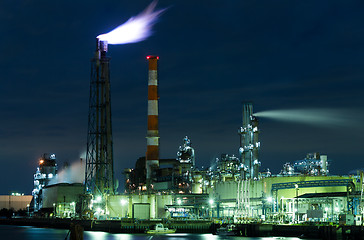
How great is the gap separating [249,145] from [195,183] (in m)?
11.9

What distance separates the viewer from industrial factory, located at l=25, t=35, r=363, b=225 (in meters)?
82.2

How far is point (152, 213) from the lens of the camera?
318ft

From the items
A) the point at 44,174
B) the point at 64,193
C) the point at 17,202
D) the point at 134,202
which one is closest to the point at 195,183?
the point at 134,202

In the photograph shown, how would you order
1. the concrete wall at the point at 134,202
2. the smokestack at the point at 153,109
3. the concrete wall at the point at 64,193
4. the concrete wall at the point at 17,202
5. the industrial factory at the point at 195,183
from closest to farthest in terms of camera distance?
the industrial factory at the point at 195,183, the concrete wall at the point at 134,202, the smokestack at the point at 153,109, the concrete wall at the point at 64,193, the concrete wall at the point at 17,202

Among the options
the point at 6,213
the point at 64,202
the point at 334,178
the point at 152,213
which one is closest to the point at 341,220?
the point at 334,178

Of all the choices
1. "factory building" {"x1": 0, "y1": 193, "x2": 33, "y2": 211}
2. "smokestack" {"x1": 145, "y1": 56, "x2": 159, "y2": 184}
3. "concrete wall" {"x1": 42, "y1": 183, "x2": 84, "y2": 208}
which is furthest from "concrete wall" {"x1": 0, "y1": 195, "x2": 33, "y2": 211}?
"smokestack" {"x1": 145, "y1": 56, "x2": 159, "y2": 184}

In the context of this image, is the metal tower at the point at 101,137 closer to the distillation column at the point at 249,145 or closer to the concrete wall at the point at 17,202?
the distillation column at the point at 249,145

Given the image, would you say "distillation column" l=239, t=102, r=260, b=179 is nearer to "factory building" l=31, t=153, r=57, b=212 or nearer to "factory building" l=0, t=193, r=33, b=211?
"factory building" l=31, t=153, r=57, b=212

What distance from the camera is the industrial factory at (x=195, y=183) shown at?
270 ft

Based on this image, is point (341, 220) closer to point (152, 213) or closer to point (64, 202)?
point (152, 213)

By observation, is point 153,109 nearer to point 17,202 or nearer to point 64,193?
point 64,193

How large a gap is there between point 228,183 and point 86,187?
2627 centimetres

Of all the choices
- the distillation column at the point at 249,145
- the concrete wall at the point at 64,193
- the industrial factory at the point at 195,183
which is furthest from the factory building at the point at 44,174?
the distillation column at the point at 249,145

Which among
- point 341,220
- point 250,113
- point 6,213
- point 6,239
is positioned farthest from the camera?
point 6,213
